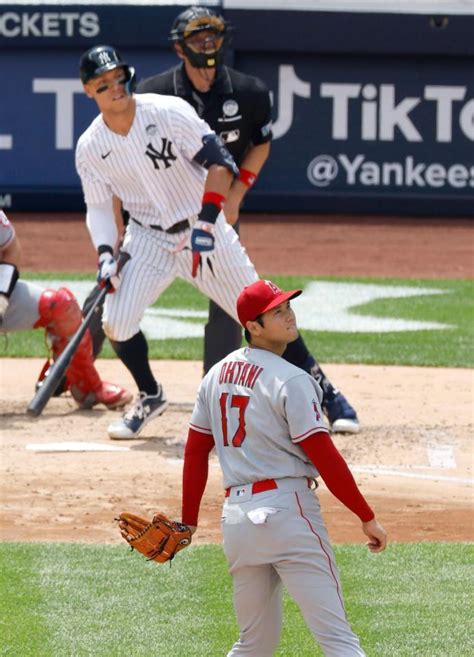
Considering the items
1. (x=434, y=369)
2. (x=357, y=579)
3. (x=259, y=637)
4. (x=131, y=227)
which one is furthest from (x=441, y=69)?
(x=259, y=637)

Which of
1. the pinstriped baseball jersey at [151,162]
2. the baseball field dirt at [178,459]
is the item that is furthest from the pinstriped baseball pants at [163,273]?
the baseball field dirt at [178,459]

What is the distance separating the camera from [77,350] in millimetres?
8523

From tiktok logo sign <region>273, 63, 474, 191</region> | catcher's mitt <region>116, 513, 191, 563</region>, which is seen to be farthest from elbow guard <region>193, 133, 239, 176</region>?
tiktok logo sign <region>273, 63, 474, 191</region>

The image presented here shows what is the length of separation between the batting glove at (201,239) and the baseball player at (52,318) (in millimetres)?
1251

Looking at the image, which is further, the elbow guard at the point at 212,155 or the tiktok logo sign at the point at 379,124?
the tiktok logo sign at the point at 379,124

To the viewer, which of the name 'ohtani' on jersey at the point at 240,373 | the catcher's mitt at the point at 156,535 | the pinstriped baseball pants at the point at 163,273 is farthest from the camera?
the pinstriped baseball pants at the point at 163,273

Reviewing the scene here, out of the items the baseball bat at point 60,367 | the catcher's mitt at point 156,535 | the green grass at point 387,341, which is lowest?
the green grass at point 387,341

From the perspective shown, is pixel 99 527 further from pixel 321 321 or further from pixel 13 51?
pixel 13 51

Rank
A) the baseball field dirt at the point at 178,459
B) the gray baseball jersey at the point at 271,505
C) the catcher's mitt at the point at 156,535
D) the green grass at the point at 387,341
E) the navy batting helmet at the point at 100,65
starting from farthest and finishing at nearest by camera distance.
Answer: the green grass at the point at 387,341, the navy batting helmet at the point at 100,65, the baseball field dirt at the point at 178,459, the catcher's mitt at the point at 156,535, the gray baseball jersey at the point at 271,505

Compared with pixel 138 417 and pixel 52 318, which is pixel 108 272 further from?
pixel 52 318

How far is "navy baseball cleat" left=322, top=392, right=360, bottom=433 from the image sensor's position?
7973 millimetres

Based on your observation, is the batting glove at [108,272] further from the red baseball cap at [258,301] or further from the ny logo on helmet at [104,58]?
the red baseball cap at [258,301]

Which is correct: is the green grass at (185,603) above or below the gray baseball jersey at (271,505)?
below

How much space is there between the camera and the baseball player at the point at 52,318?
8164 mm
